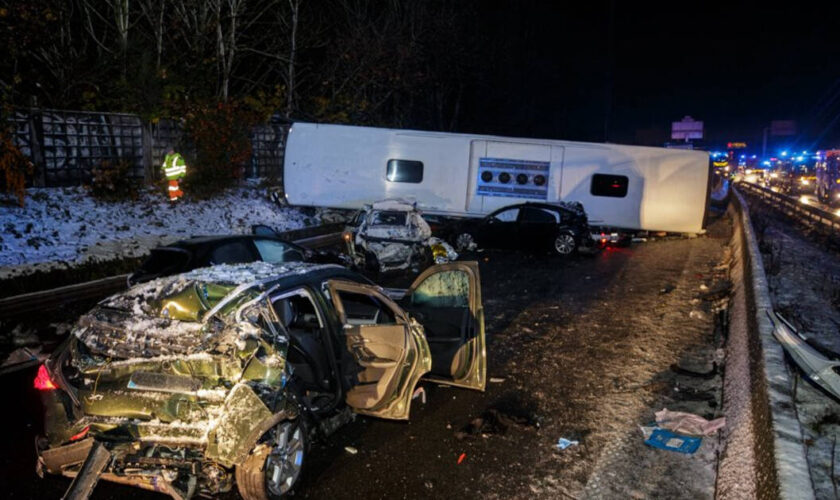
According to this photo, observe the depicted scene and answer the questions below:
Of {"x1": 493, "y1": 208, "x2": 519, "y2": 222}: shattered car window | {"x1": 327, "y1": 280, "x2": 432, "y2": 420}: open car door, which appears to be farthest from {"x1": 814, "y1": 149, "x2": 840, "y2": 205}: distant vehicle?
{"x1": 327, "y1": 280, "x2": 432, "y2": 420}: open car door

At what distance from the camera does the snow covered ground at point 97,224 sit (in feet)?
42.9

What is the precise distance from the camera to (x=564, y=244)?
1627 centimetres

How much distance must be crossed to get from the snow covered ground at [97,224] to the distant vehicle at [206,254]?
215 inches

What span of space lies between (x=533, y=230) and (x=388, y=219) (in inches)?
189

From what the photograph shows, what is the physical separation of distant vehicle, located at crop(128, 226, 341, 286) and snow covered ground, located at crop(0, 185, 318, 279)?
5468mm

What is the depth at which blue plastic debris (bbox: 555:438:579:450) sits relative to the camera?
527 centimetres

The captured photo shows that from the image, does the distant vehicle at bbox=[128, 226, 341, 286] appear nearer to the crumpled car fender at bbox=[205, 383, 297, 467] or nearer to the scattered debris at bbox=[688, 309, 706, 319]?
the crumpled car fender at bbox=[205, 383, 297, 467]

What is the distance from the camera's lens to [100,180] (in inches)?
664

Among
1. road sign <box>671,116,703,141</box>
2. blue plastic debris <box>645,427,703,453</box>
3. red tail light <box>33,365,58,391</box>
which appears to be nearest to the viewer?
red tail light <box>33,365,58,391</box>

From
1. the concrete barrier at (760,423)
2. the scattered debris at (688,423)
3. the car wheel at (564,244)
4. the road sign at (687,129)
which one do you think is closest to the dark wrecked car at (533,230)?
the car wheel at (564,244)

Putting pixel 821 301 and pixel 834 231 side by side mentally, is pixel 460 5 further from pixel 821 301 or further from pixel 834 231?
pixel 821 301

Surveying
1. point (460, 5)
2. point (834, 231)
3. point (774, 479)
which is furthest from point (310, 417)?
point (460, 5)

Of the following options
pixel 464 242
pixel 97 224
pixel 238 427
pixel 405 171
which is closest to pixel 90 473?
pixel 238 427

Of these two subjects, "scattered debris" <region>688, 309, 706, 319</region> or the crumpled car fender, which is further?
"scattered debris" <region>688, 309, 706, 319</region>
